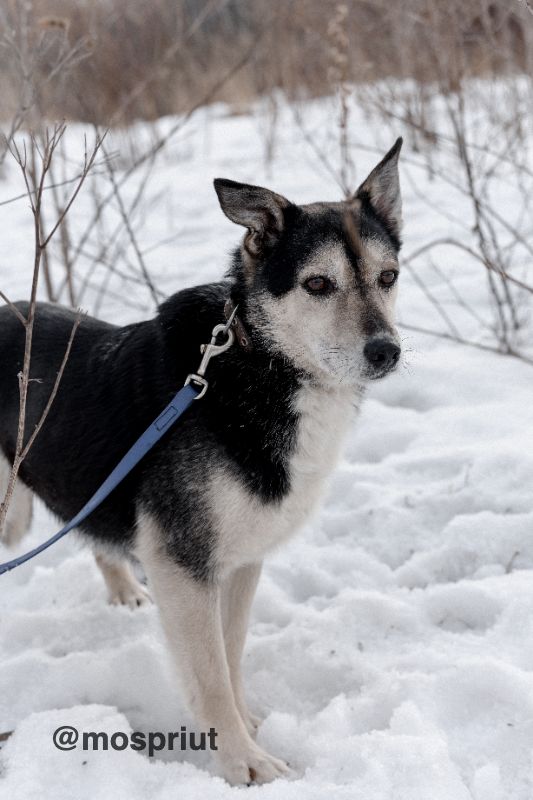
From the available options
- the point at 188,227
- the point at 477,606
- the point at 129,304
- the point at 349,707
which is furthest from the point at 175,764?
the point at 188,227

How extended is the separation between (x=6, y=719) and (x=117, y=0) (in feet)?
24.8

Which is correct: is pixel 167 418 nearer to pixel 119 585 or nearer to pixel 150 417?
pixel 150 417

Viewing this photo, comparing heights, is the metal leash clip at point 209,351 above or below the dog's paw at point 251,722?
above

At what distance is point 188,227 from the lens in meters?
6.85

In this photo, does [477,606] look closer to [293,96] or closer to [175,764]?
[175,764]

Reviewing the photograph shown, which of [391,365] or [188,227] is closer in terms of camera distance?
[391,365]

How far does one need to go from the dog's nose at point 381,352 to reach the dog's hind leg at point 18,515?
140 centimetres

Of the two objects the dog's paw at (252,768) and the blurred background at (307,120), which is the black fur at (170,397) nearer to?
the dog's paw at (252,768)

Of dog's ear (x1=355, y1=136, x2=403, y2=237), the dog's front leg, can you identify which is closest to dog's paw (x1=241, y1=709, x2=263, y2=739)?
the dog's front leg

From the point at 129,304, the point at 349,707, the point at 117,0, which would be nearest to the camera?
the point at 349,707

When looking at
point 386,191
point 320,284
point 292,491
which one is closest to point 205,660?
point 292,491

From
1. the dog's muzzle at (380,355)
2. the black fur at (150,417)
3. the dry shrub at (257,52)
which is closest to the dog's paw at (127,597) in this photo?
the black fur at (150,417)

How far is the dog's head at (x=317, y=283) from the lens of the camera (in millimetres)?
2141

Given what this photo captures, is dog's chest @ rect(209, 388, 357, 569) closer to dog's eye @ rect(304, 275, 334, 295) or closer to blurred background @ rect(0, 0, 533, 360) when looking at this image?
dog's eye @ rect(304, 275, 334, 295)
